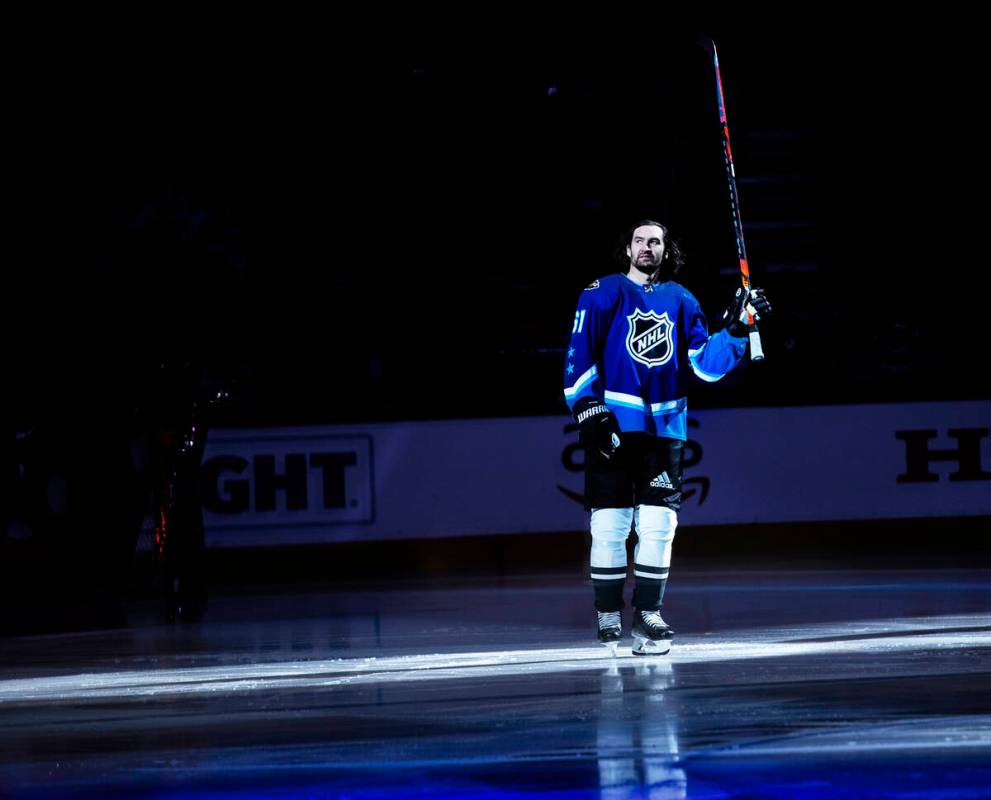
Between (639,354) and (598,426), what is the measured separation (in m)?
0.32

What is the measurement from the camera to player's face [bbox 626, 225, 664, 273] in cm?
660

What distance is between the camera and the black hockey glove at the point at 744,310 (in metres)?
6.34

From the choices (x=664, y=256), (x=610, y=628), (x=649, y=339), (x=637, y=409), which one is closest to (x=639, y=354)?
(x=649, y=339)

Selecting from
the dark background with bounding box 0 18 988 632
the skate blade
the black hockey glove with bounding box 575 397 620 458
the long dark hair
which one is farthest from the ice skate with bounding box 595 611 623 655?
the dark background with bounding box 0 18 988 632

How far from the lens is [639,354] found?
21.3 ft

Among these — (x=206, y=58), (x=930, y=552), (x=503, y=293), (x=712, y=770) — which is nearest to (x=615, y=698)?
(x=712, y=770)

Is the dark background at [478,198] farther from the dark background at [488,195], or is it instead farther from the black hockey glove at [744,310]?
the black hockey glove at [744,310]

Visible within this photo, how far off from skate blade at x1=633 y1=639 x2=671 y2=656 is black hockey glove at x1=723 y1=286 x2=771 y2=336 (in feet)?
3.78

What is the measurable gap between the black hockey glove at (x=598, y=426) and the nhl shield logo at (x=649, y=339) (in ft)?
0.77

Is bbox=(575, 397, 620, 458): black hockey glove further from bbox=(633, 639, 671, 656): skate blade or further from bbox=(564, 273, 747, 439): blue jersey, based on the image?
bbox=(633, 639, 671, 656): skate blade

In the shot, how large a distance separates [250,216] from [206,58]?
1.38 meters

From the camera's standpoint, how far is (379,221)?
46.2ft

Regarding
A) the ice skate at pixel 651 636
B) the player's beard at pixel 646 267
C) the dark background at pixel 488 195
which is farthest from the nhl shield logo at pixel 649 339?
the dark background at pixel 488 195

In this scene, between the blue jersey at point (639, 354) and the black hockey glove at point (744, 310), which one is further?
the blue jersey at point (639, 354)
